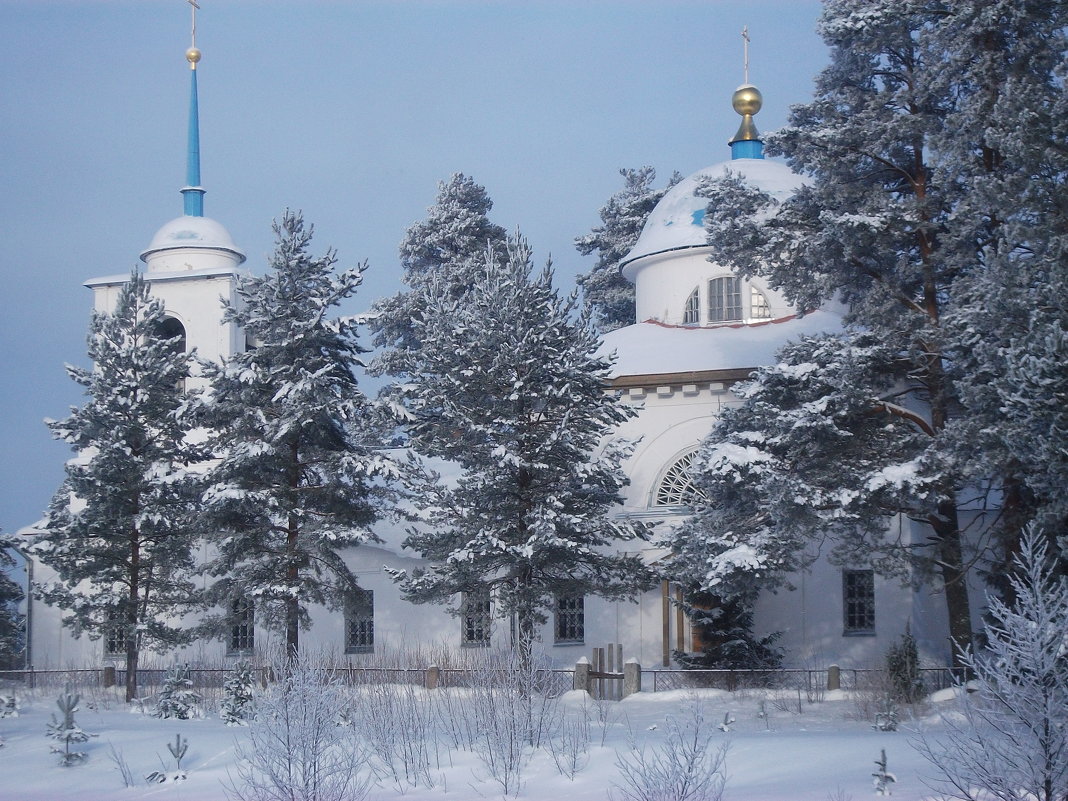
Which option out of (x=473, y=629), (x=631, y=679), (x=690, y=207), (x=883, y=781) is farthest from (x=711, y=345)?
(x=883, y=781)

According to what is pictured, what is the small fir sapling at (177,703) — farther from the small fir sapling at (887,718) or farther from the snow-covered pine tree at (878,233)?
the small fir sapling at (887,718)

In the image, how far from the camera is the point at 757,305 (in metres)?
29.3

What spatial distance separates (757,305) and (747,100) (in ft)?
21.5

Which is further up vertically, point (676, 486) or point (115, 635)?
point (676, 486)

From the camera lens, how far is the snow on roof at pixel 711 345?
27142 mm

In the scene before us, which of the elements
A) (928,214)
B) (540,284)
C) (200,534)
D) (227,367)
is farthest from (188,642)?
(928,214)

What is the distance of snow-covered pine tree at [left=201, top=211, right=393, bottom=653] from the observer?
21.7 metres

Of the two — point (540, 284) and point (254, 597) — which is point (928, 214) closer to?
point (540, 284)

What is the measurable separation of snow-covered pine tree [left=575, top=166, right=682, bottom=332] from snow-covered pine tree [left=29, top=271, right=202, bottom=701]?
1890cm

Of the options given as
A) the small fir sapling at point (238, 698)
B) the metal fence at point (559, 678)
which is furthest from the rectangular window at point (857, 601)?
the small fir sapling at point (238, 698)

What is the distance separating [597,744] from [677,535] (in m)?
6.48

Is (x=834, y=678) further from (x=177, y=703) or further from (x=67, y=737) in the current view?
(x=67, y=737)

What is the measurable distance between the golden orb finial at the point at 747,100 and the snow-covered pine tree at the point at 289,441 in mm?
14457

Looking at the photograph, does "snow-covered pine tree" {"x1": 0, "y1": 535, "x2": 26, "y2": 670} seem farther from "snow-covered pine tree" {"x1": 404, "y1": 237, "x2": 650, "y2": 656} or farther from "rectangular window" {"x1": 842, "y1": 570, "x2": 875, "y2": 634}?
"rectangular window" {"x1": 842, "y1": 570, "x2": 875, "y2": 634}
